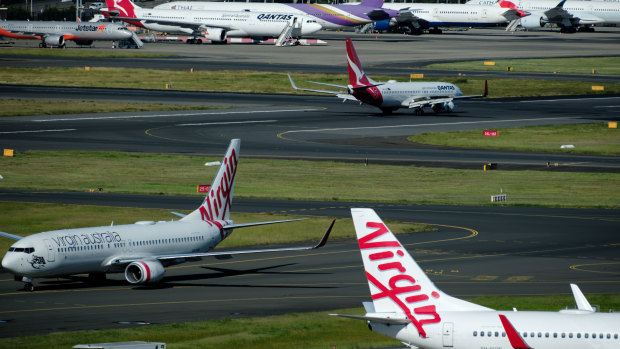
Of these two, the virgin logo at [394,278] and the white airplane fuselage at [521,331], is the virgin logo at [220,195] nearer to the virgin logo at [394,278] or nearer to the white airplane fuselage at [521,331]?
the virgin logo at [394,278]

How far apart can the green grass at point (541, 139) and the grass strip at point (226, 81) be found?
37.2 metres

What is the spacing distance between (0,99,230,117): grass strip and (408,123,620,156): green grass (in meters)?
37.4

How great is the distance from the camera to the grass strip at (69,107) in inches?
5256

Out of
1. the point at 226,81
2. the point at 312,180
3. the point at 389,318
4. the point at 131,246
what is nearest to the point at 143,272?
the point at 131,246

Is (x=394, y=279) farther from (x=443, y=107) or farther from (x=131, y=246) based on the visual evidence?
(x=443, y=107)

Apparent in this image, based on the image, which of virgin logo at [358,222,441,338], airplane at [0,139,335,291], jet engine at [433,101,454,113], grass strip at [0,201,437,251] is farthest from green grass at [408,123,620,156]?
virgin logo at [358,222,441,338]

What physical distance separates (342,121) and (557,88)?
52.8m

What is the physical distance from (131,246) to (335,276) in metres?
11.3

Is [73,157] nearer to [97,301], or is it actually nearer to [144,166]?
[144,166]

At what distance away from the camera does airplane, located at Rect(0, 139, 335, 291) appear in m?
48.2

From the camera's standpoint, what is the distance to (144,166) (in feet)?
311

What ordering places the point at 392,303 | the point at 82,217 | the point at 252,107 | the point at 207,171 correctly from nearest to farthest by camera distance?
the point at 392,303
the point at 82,217
the point at 207,171
the point at 252,107

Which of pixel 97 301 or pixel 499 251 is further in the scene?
pixel 499 251

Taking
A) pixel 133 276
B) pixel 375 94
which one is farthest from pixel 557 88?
pixel 133 276
